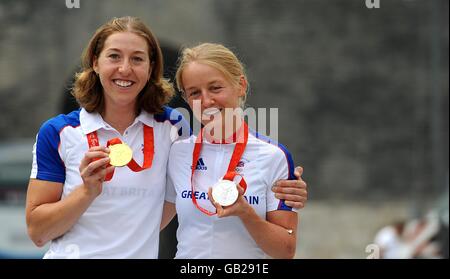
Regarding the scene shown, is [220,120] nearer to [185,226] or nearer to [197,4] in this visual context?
[185,226]

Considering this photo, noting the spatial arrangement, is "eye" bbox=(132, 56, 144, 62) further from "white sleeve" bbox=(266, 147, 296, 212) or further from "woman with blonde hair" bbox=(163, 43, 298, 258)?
"white sleeve" bbox=(266, 147, 296, 212)

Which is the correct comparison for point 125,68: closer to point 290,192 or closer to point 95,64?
point 95,64

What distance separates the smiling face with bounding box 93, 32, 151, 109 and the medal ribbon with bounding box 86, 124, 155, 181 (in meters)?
0.18

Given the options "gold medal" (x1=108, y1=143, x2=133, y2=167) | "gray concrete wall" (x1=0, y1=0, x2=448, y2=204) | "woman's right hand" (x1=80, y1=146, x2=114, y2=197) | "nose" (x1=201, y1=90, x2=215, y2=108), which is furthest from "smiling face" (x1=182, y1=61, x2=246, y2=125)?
"gray concrete wall" (x1=0, y1=0, x2=448, y2=204)

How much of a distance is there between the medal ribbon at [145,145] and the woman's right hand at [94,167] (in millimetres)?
139

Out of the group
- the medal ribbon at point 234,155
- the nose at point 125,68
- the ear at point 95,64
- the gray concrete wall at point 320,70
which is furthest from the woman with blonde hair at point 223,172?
the gray concrete wall at point 320,70

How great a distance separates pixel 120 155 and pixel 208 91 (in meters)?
0.47

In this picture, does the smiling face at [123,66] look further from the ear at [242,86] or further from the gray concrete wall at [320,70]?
the gray concrete wall at [320,70]

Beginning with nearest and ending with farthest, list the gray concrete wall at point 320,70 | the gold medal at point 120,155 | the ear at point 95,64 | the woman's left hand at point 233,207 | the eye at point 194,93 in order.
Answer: the woman's left hand at point 233,207, the gold medal at point 120,155, the eye at point 194,93, the ear at point 95,64, the gray concrete wall at point 320,70

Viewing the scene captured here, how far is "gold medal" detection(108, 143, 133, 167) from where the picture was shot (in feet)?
11.1

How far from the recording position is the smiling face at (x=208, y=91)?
139 inches

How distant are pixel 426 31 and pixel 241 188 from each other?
39.4 ft

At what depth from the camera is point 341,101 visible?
1433cm

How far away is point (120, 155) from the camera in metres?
3.42
